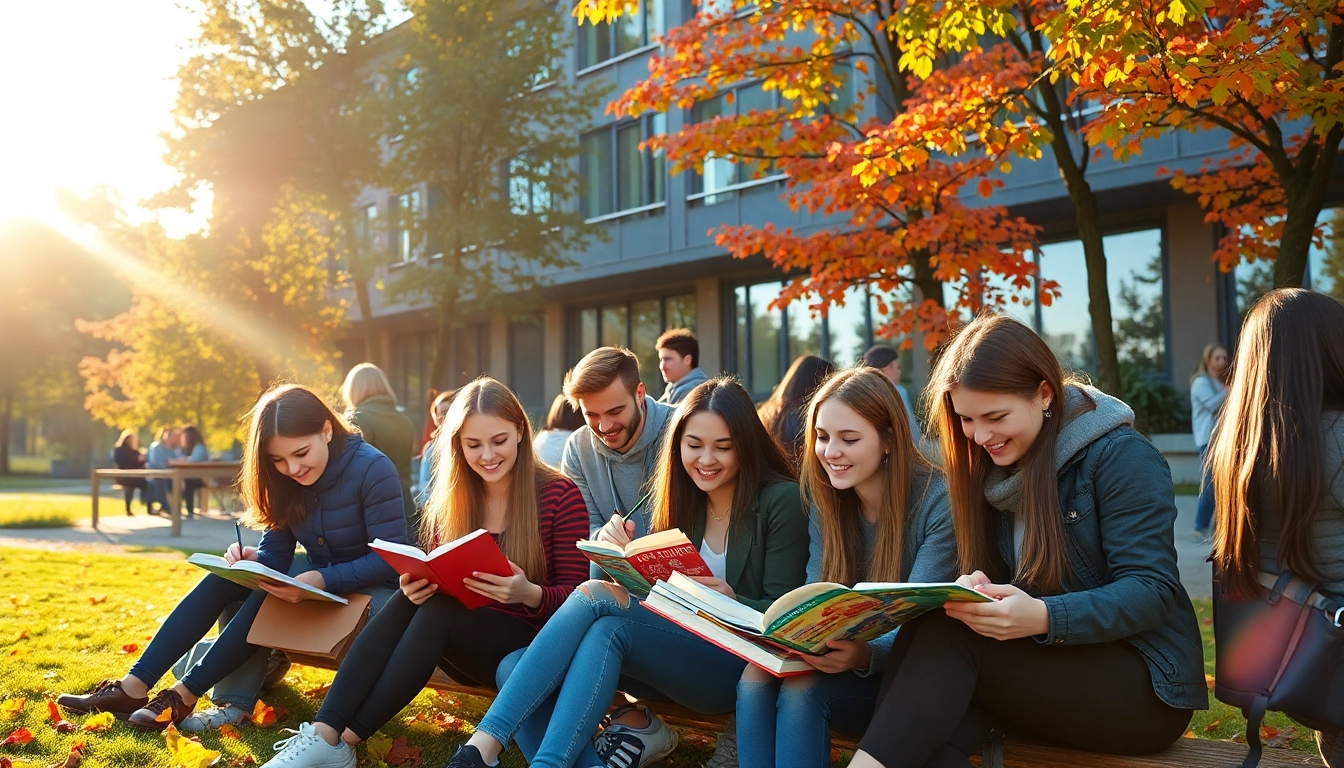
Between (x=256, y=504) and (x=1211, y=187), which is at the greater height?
(x=1211, y=187)

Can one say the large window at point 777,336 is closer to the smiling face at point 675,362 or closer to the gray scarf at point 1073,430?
the smiling face at point 675,362

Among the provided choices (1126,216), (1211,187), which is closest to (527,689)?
(1211,187)

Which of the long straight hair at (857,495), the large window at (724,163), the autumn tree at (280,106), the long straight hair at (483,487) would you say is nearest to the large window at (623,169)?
the large window at (724,163)

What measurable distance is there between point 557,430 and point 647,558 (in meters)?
3.80

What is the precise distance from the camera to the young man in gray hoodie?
14.6 ft

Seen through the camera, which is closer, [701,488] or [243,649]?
[701,488]

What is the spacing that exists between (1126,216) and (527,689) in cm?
1403

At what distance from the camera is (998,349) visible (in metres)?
2.95

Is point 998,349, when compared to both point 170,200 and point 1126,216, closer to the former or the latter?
point 1126,216

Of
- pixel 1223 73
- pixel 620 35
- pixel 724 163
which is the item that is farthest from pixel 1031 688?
pixel 620 35

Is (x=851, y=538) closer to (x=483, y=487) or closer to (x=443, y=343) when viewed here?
(x=483, y=487)

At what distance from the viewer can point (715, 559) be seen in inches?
149

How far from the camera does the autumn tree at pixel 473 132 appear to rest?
1562 cm

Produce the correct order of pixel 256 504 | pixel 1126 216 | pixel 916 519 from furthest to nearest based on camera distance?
pixel 1126 216, pixel 256 504, pixel 916 519
